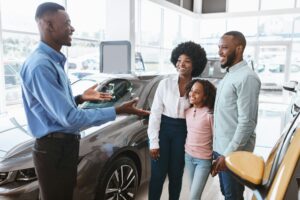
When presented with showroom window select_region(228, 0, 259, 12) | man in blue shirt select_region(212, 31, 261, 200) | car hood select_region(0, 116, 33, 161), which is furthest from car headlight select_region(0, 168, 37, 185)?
showroom window select_region(228, 0, 259, 12)

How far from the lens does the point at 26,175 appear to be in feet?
6.63

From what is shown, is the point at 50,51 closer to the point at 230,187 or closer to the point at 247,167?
the point at 247,167

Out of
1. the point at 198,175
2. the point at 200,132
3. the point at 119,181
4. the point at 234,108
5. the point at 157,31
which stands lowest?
the point at 119,181

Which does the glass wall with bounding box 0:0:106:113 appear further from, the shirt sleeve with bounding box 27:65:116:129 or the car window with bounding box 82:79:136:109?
the shirt sleeve with bounding box 27:65:116:129

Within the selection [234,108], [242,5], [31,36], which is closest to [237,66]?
[234,108]

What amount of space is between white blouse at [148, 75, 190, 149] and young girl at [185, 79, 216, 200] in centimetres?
7

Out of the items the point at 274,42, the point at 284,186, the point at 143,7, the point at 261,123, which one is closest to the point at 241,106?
the point at 284,186

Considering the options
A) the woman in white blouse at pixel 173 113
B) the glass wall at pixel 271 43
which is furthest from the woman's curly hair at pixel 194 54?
the glass wall at pixel 271 43

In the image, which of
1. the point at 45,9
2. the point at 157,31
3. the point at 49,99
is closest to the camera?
the point at 49,99

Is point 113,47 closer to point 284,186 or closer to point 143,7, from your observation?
point 143,7

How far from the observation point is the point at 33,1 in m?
6.16

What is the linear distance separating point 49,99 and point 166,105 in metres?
0.98

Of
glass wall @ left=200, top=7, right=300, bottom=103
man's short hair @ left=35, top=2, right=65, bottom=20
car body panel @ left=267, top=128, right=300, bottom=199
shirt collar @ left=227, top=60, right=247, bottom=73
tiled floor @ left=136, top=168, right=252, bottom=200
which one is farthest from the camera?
glass wall @ left=200, top=7, right=300, bottom=103

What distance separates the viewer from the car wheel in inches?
92.0
